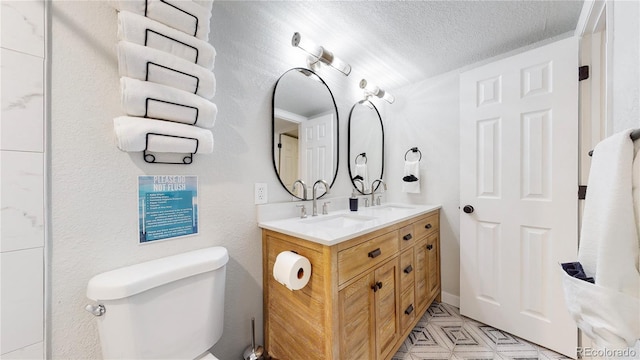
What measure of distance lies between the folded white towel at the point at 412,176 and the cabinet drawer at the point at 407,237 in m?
0.69

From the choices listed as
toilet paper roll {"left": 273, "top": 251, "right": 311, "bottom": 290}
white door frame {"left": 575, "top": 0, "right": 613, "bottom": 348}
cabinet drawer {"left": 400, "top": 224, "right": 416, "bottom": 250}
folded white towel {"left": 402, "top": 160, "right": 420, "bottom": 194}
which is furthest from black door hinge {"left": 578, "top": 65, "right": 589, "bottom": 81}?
toilet paper roll {"left": 273, "top": 251, "right": 311, "bottom": 290}

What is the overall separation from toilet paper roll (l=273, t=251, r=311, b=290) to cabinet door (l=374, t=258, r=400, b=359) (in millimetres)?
440

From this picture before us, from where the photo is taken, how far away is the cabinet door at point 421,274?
1682 millimetres

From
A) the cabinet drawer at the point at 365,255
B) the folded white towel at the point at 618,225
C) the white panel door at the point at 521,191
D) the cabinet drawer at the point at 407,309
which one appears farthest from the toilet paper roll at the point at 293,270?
the white panel door at the point at 521,191

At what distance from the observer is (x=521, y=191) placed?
1616 millimetres

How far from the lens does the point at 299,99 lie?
162cm

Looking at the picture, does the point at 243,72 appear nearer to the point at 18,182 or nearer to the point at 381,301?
the point at 18,182

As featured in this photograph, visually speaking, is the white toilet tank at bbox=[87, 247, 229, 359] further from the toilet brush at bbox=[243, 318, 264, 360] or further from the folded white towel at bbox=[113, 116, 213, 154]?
the folded white towel at bbox=[113, 116, 213, 154]

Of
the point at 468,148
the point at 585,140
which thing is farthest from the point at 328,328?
the point at 585,140

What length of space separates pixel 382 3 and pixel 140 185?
62.7 inches

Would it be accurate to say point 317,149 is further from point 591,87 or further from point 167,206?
point 591,87

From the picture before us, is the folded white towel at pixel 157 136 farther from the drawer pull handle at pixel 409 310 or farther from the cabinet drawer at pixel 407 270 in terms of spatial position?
the drawer pull handle at pixel 409 310

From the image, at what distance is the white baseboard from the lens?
2.02 m

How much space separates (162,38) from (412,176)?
207 centimetres
